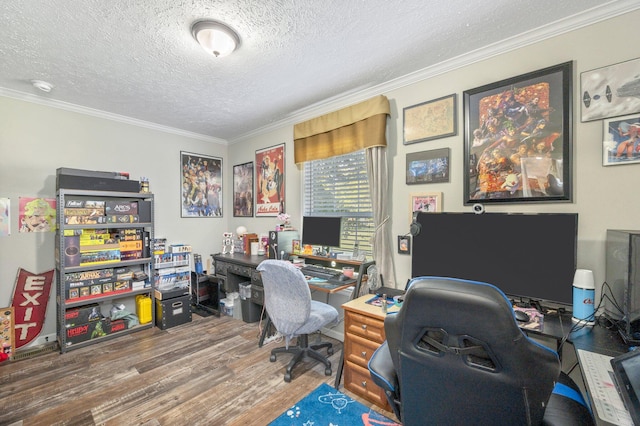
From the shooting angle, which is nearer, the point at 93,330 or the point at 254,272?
the point at 93,330

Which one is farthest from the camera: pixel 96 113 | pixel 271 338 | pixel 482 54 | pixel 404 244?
pixel 96 113

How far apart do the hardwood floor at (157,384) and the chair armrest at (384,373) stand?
864 millimetres

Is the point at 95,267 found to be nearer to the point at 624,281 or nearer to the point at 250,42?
the point at 250,42

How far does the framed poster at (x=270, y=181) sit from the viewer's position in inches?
146

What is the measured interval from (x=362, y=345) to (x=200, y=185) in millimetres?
3414

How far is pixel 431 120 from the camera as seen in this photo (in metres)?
2.33

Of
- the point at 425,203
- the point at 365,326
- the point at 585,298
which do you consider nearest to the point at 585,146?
the point at 585,298

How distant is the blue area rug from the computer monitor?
1.37 metres

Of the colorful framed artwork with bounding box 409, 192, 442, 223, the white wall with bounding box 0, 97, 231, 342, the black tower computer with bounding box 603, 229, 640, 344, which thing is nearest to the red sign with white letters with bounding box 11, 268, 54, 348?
the white wall with bounding box 0, 97, 231, 342

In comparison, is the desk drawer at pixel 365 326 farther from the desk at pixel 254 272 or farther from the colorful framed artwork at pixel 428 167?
the colorful framed artwork at pixel 428 167

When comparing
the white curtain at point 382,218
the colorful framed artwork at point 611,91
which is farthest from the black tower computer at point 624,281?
the white curtain at point 382,218

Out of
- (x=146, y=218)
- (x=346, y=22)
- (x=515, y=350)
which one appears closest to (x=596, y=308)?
(x=515, y=350)

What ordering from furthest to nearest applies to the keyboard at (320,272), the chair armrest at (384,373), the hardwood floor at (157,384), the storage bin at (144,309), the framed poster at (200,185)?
the framed poster at (200,185) < the storage bin at (144,309) < the keyboard at (320,272) < the hardwood floor at (157,384) < the chair armrest at (384,373)

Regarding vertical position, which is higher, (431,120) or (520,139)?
(431,120)
